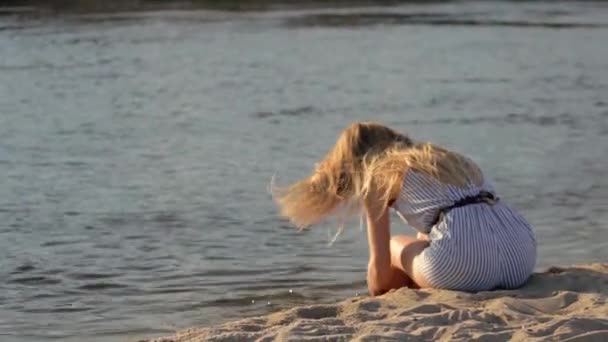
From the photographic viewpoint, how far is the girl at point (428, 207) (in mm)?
6738

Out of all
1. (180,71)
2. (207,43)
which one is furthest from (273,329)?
(207,43)

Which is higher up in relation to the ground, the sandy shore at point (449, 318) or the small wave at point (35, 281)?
the small wave at point (35, 281)

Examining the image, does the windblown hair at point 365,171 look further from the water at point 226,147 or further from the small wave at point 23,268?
the small wave at point 23,268

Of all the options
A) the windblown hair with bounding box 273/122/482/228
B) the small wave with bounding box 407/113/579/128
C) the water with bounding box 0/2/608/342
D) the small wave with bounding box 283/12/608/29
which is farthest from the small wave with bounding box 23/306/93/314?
the small wave with bounding box 283/12/608/29

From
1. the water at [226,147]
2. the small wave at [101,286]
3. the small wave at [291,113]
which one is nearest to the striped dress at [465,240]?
the water at [226,147]

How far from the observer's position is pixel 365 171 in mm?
6762

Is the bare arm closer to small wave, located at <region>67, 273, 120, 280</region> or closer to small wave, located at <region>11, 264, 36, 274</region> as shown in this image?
small wave, located at <region>67, 273, 120, 280</region>

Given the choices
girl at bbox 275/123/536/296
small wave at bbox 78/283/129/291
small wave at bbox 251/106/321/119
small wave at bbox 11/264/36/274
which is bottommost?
small wave at bbox 78/283/129/291

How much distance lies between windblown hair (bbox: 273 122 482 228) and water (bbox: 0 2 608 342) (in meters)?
0.84

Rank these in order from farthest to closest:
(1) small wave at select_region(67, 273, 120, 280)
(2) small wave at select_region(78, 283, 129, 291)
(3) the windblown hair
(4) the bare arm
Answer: (1) small wave at select_region(67, 273, 120, 280) → (2) small wave at select_region(78, 283, 129, 291) → (4) the bare arm → (3) the windblown hair

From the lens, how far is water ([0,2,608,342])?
8.19 metres

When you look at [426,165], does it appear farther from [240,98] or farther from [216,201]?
[240,98]

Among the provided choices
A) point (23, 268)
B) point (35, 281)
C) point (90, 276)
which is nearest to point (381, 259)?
point (90, 276)

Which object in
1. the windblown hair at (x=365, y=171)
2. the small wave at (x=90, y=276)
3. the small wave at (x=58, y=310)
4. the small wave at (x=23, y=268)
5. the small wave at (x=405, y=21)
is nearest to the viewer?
the windblown hair at (x=365, y=171)
